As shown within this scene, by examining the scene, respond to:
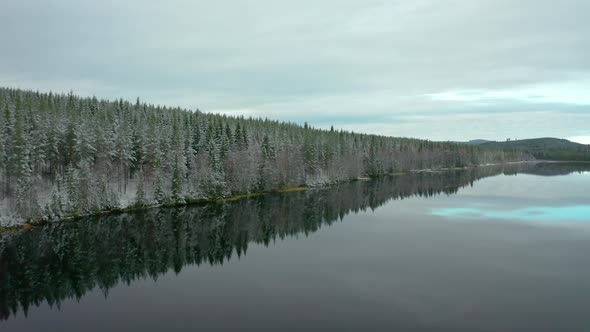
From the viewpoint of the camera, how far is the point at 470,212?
74.7 metres

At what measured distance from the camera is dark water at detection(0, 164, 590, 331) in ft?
92.9

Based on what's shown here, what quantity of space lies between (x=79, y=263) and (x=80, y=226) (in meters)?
19.8

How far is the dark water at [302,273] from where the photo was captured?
28.3m

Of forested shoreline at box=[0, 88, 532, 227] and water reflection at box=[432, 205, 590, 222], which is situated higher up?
forested shoreline at box=[0, 88, 532, 227]

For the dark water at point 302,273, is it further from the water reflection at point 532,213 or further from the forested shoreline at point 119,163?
the forested shoreline at point 119,163

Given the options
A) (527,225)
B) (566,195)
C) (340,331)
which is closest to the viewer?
(340,331)

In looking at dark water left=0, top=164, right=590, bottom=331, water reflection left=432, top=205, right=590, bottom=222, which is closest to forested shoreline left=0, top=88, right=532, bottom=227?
dark water left=0, top=164, right=590, bottom=331

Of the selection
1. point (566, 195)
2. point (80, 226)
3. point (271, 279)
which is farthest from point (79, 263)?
point (566, 195)

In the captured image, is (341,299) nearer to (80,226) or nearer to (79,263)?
(79,263)

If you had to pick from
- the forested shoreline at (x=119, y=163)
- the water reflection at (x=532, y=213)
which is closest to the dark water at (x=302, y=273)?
the water reflection at (x=532, y=213)

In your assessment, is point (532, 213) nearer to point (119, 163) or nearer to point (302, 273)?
point (302, 273)

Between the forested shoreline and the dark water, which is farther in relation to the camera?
the forested shoreline

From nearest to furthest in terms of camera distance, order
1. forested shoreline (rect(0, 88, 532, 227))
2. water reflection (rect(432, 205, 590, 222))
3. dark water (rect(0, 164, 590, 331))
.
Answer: dark water (rect(0, 164, 590, 331)) < forested shoreline (rect(0, 88, 532, 227)) < water reflection (rect(432, 205, 590, 222))

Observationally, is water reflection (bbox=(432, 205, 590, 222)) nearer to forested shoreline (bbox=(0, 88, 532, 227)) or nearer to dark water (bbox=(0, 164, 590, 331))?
dark water (bbox=(0, 164, 590, 331))
